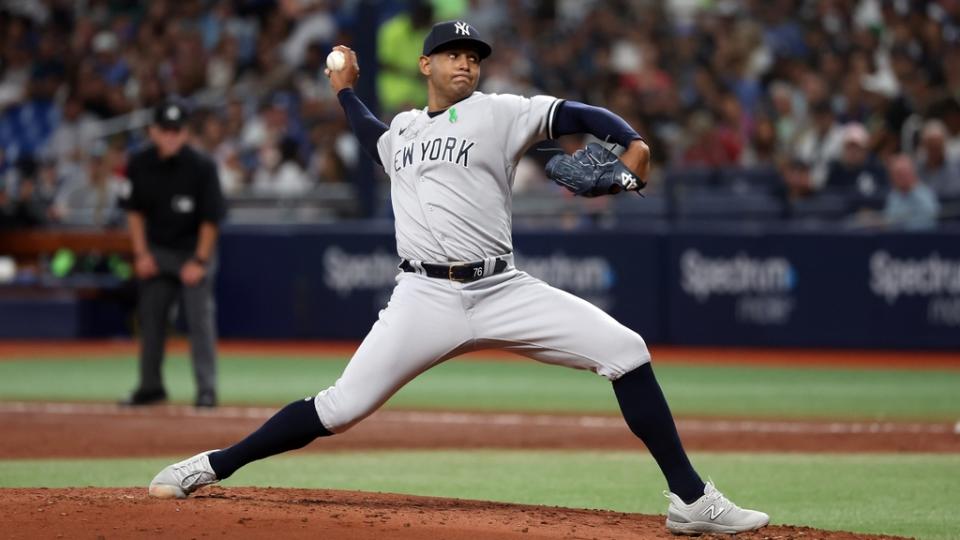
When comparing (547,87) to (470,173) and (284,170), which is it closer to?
(284,170)

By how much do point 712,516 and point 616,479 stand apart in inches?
93.0

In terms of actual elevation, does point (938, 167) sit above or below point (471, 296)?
above

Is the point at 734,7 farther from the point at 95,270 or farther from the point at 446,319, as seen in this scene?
the point at 446,319

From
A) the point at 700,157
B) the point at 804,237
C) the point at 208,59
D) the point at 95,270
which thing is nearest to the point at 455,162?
the point at 804,237

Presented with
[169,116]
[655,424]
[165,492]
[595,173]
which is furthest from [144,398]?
[595,173]

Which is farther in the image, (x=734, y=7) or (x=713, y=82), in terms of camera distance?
(x=734, y=7)

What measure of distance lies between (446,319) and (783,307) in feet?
36.9

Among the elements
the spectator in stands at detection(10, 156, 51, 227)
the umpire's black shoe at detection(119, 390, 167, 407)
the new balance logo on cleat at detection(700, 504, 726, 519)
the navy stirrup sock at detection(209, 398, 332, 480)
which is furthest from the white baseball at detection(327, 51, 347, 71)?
the spectator in stands at detection(10, 156, 51, 227)

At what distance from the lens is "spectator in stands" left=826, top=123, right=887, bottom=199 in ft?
52.3

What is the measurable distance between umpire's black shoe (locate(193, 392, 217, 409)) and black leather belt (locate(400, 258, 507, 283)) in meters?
5.75

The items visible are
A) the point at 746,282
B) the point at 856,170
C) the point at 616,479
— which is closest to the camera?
the point at 616,479

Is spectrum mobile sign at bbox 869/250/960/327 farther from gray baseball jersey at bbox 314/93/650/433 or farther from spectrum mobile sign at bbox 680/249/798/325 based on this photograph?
gray baseball jersey at bbox 314/93/650/433

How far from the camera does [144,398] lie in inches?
440

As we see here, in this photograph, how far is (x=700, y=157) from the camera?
17641 millimetres
